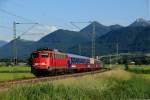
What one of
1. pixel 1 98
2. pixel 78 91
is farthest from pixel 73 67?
pixel 1 98

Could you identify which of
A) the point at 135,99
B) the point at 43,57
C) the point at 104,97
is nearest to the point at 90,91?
the point at 104,97

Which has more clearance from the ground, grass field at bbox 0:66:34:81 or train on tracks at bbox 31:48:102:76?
train on tracks at bbox 31:48:102:76

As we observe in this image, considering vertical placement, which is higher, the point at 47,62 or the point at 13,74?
the point at 47,62

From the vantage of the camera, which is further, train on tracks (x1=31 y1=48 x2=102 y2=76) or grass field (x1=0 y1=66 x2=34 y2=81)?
grass field (x1=0 y1=66 x2=34 y2=81)

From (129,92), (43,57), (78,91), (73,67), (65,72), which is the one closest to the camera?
(78,91)

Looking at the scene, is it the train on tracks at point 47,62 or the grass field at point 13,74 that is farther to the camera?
the grass field at point 13,74

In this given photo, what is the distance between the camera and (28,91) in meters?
26.0

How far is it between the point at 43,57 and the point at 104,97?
3001 centimetres

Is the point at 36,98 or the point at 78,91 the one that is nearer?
the point at 36,98

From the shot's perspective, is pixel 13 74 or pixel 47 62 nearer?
pixel 47 62

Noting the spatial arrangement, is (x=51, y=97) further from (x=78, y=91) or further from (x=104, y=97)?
(x=104, y=97)

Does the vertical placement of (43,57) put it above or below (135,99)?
above

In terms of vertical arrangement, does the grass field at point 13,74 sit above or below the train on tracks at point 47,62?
below

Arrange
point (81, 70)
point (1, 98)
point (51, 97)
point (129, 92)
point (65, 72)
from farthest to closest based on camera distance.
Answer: point (81, 70) → point (65, 72) → point (129, 92) → point (51, 97) → point (1, 98)
